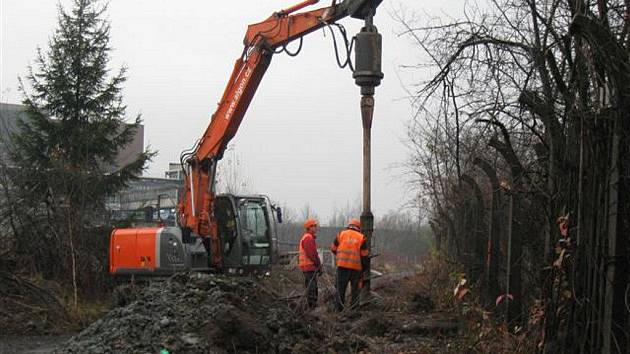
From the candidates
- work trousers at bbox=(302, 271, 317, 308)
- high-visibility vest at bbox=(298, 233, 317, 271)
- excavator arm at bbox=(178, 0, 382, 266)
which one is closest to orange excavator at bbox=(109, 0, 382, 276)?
excavator arm at bbox=(178, 0, 382, 266)

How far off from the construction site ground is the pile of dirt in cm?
1

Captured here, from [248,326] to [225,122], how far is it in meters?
8.13

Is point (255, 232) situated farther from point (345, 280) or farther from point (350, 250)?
point (350, 250)

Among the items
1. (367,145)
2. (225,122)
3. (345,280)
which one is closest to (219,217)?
(225,122)

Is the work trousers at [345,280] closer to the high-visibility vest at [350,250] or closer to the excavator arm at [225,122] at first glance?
the high-visibility vest at [350,250]

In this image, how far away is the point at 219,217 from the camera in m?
16.0

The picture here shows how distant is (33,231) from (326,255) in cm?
1838

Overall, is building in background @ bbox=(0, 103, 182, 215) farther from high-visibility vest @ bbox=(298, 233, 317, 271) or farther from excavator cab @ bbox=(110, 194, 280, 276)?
high-visibility vest @ bbox=(298, 233, 317, 271)

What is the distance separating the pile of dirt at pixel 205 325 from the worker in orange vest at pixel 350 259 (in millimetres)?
2113

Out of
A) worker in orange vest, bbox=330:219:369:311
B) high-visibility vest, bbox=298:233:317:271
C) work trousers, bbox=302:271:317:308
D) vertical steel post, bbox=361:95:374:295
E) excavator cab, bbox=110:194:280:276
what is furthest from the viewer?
excavator cab, bbox=110:194:280:276

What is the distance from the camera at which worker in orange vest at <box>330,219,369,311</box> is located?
1157 cm

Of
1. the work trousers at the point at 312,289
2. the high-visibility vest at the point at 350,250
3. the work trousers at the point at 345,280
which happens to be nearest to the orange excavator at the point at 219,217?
the work trousers at the point at 312,289

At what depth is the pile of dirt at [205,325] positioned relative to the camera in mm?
8102

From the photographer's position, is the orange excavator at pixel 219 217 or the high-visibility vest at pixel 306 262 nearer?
the high-visibility vest at pixel 306 262
